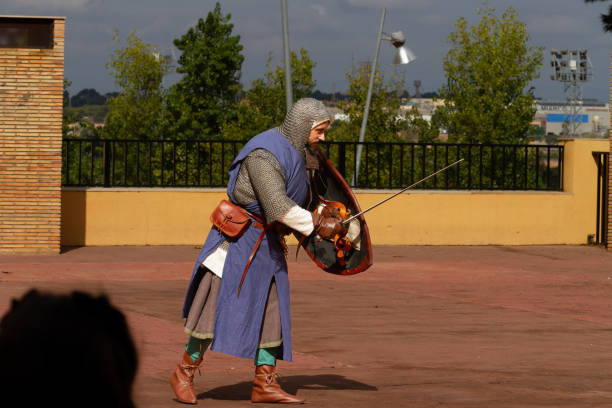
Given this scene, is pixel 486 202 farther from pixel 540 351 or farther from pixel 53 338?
pixel 53 338

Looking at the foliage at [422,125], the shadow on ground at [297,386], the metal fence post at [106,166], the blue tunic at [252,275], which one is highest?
the foliage at [422,125]

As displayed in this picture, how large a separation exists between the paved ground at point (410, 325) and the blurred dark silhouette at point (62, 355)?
3 cm

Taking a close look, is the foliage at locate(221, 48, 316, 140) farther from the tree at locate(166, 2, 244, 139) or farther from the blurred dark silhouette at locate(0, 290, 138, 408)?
the blurred dark silhouette at locate(0, 290, 138, 408)

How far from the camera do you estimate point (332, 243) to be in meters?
5.60

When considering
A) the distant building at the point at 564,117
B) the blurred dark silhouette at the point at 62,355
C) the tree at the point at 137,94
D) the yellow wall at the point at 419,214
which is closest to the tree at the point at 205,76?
the tree at the point at 137,94

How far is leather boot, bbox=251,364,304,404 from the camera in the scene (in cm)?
542

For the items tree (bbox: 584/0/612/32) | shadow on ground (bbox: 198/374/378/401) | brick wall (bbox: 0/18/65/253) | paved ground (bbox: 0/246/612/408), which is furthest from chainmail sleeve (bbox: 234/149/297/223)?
tree (bbox: 584/0/612/32)

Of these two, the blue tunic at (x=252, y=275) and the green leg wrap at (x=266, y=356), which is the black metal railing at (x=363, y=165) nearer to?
the blue tunic at (x=252, y=275)

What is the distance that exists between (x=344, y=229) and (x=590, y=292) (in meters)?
7.15

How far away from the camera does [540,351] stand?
7570 mm

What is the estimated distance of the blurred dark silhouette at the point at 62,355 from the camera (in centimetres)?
122

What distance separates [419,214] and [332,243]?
11051 millimetres

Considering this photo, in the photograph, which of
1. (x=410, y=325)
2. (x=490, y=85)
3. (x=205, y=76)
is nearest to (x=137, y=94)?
(x=205, y=76)

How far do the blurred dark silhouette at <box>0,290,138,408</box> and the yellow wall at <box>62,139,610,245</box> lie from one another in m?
14.8
